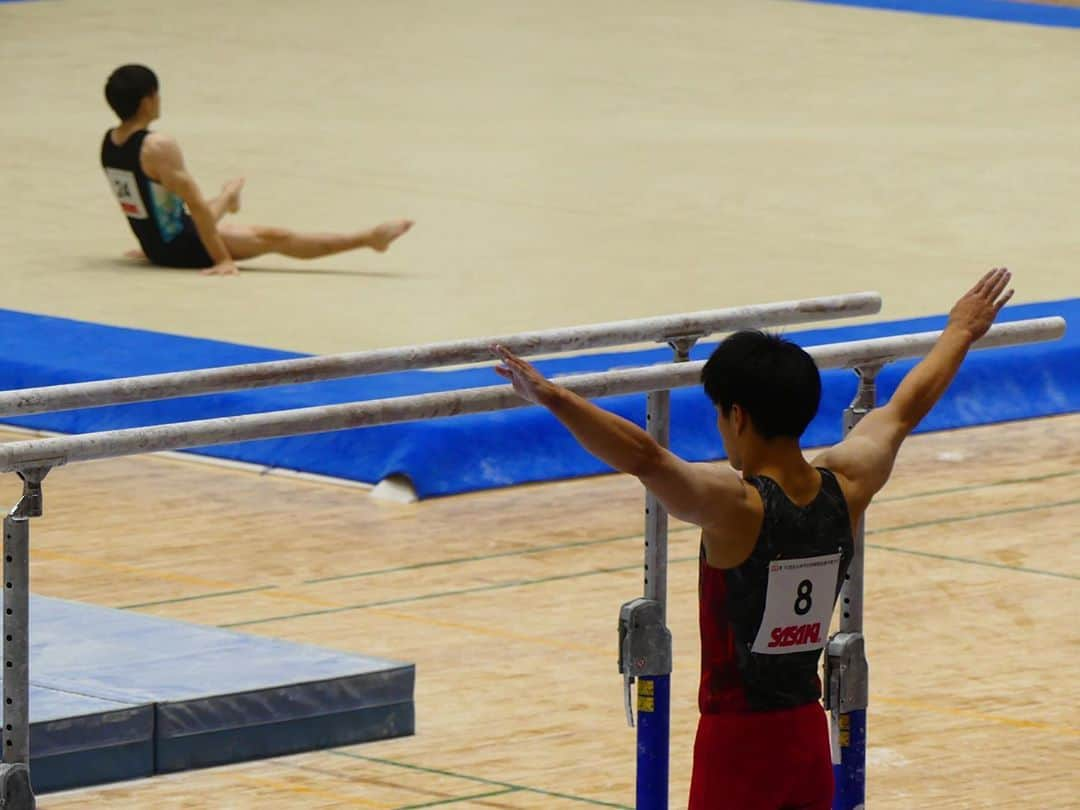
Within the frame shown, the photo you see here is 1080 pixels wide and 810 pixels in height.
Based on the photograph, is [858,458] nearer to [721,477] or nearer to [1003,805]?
[721,477]

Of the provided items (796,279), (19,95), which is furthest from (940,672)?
(19,95)

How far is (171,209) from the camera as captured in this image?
1010 centimetres

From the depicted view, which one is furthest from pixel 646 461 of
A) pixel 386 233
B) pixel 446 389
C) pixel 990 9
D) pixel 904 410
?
pixel 990 9

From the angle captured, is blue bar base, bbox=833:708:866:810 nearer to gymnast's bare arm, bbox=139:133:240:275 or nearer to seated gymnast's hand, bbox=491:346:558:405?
seated gymnast's hand, bbox=491:346:558:405

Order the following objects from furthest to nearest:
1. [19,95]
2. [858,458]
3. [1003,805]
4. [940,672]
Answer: [19,95] < [940,672] < [1003,805] < [858,458]

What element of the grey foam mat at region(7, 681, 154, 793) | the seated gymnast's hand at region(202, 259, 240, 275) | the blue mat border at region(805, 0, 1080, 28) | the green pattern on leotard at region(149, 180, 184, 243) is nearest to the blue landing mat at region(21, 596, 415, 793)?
the grey foam mat at region(7, 681, 154, 793)

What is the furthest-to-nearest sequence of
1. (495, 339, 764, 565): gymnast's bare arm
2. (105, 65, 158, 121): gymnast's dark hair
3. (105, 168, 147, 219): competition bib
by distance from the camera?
1. (105, 168, 147, 219): competition bib
2. (105, 65, 158, 121): gymnast's dark hair
3. (495, 339, 764, 565): gymnast's bare arm

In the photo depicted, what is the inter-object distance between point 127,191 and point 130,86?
1.42 ft

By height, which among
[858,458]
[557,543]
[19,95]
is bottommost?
[858,458]

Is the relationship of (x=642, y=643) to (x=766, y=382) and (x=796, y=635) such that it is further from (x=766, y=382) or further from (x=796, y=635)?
(x=766, y=382)

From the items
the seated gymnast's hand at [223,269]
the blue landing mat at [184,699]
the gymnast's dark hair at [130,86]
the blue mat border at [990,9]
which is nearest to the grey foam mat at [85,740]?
the blue landing mat at [184,699]

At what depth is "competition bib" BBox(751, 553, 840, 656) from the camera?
11.4 feet

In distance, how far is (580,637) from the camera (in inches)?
240

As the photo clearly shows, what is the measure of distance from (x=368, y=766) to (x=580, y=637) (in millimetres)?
1021
